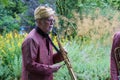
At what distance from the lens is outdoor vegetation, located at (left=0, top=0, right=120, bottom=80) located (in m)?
5.60

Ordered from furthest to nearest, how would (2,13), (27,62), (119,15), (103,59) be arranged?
1. (2,13)
2. (119,15)
3. (103,59)
4. (27,62)

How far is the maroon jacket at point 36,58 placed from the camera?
3.22 metres

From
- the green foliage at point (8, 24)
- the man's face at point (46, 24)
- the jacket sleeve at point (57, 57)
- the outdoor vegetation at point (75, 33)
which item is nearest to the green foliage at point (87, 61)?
the outdoor vegetation at point (75, 33)

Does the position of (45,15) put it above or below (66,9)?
above

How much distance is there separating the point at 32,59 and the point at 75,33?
4.61m

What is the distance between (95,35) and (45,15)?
3.94 metres

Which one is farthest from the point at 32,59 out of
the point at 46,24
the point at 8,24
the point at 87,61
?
the point at 8,24

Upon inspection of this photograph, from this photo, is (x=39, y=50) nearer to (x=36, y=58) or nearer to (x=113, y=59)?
(x=36, y=58)

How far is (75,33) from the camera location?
306 inches

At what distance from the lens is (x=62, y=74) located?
17.9ft

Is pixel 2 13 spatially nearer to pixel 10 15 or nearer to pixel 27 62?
pixel 10 15

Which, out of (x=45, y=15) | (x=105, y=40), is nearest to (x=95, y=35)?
(x=105, y=40)

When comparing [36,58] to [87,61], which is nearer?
[36,58]

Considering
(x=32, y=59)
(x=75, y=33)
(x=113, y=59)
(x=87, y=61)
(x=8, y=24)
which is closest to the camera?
(x=32, y=59)
